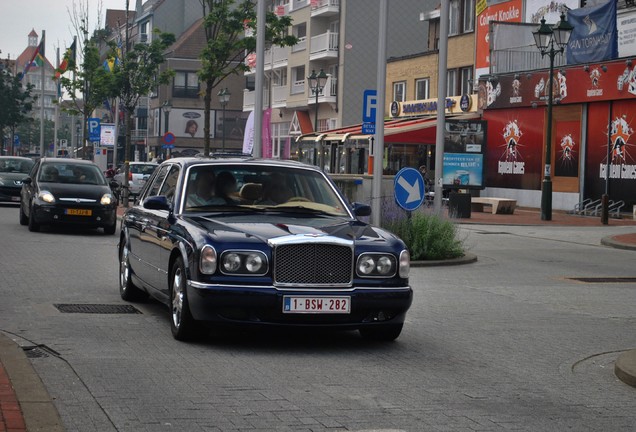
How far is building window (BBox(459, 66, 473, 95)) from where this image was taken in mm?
50688

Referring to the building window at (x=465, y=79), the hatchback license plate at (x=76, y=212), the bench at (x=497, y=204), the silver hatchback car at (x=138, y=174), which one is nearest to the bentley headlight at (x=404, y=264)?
the hatchback license plate at (x=76, y=212)

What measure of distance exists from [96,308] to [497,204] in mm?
28322

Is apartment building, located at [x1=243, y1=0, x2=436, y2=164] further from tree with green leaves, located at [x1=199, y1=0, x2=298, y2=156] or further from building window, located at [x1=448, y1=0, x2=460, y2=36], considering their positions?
tree with green leaves, located at [x1=199, y1=0, x2=298, y2=156]

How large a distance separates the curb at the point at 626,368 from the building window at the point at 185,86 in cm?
9334

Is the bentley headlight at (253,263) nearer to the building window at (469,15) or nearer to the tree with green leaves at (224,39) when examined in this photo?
the tree with green leaves at (224,39)

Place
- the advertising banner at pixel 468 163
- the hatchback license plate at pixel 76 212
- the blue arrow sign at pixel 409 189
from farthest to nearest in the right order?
the advertising banner at pixel 468 163
the hatchback license plate at pixel 76 212
the blue arrow sign at pixel 409 189

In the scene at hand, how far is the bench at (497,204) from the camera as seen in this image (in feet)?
127

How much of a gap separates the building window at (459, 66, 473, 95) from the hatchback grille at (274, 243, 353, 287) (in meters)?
41.8

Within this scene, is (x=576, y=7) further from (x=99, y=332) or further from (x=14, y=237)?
(x=99, y=332)

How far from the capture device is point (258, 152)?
2825 cm

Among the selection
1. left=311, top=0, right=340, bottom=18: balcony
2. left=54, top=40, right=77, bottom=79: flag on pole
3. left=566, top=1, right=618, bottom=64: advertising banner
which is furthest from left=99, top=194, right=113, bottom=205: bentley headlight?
left=311, top=0, right=340, bottom=18: balcony

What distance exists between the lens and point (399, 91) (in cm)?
5694

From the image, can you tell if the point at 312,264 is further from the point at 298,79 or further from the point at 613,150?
the point at 298,79

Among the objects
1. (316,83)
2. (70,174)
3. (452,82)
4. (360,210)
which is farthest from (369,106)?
(316,83)
